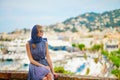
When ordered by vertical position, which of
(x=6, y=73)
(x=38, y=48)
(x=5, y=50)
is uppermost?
(x=38, y=48)

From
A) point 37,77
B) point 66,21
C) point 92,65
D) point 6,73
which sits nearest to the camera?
point 37,77

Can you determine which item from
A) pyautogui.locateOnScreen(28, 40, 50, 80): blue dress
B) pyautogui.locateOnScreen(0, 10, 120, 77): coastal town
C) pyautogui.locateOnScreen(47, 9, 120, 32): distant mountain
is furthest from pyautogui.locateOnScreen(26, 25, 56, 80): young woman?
pyautogui.locateOnScreen(47, 9, 120, 32): distant mountain

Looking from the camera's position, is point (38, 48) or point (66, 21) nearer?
point (38, 48)

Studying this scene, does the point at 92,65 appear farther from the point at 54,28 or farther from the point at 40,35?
the point at 54,28

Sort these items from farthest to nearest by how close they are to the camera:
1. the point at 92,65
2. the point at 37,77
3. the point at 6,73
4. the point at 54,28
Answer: the point at 54,28
the point at 92,65
the point at 6,73
the point at 37,77

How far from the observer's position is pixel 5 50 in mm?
62219

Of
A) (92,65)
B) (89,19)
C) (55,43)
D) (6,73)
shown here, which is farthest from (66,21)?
(6,73)

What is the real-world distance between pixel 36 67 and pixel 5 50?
5974 centimetres

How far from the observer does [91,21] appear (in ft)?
579

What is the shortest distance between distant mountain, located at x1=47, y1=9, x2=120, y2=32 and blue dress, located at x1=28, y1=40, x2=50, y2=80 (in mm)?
147140

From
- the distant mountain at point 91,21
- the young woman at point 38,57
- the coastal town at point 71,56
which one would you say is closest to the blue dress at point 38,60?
the young woman at point 38,57

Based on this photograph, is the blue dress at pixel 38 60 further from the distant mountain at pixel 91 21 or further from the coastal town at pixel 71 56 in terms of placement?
the distant mountain at pixel 91 21

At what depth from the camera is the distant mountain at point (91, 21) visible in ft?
513

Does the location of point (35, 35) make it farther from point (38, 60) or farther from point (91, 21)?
point (91, 21)
